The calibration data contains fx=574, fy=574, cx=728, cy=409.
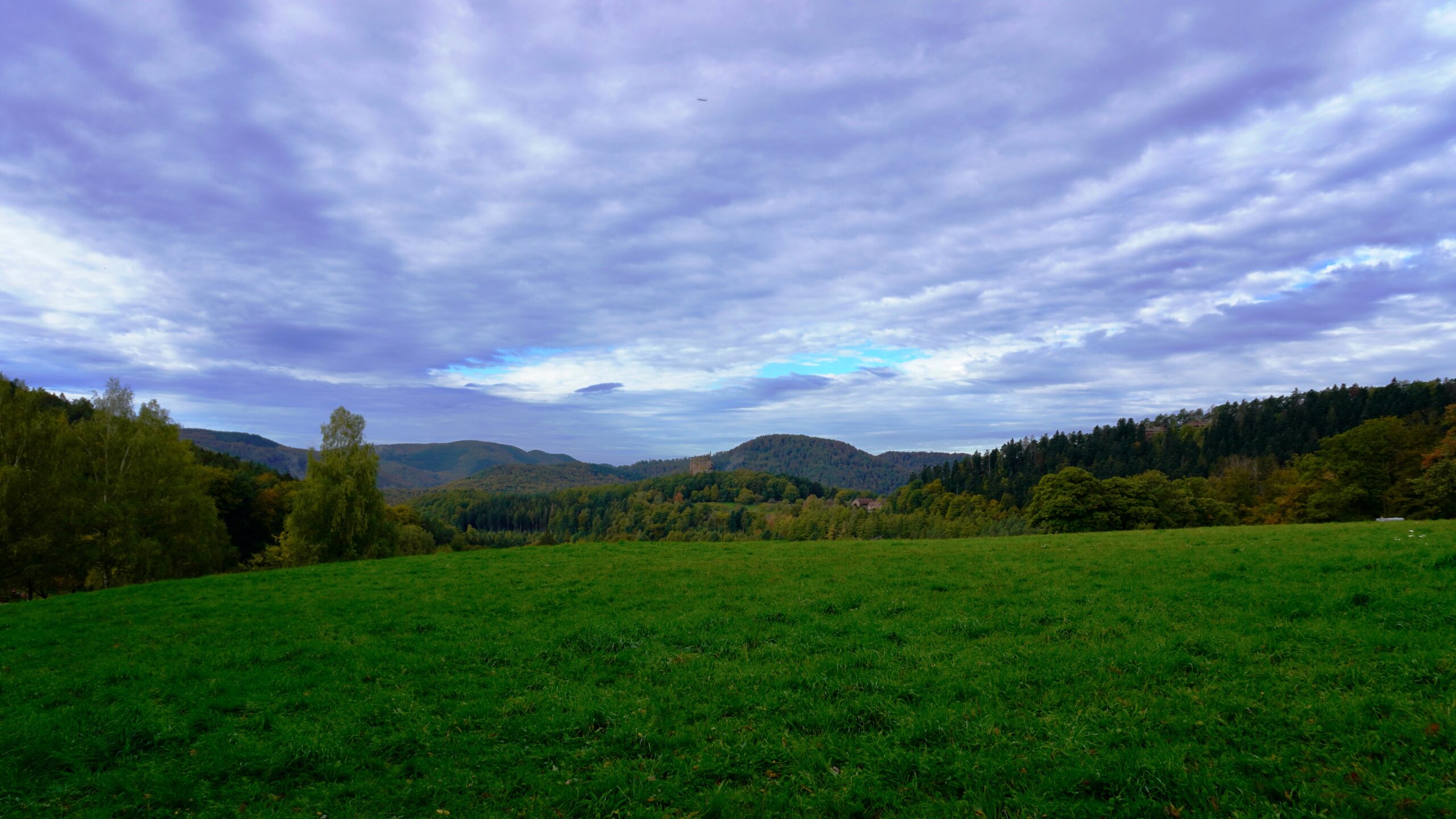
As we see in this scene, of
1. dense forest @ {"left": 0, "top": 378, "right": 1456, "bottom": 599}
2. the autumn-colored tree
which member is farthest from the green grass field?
the autumn-colored tree

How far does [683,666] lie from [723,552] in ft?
51.4

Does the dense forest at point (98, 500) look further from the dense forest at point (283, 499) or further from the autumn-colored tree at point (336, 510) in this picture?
the autumn-colored tree at point (336, 510)

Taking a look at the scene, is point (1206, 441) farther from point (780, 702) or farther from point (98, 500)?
point (98, 500)

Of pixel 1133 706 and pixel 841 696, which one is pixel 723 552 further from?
pixel 1133 706

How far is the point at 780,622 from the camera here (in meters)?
13.0

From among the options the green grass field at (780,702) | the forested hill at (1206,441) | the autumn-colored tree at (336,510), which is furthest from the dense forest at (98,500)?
the forested hill at (1206,441)

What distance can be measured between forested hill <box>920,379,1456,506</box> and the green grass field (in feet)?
391

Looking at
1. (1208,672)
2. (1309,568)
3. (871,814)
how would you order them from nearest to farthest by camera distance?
(871,814) < (1208,672) < (1309,568)

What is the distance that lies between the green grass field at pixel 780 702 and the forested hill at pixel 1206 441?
119 meters

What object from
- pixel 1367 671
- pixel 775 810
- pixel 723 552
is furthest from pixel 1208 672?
pixel 723 552

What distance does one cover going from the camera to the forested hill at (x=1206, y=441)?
121 m

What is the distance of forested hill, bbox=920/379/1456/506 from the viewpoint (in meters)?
121

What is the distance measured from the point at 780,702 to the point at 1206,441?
173355 millimetres

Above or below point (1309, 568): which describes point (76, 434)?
above
